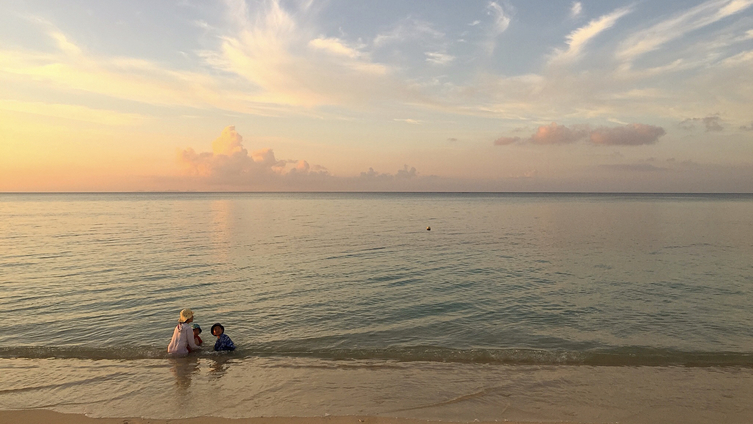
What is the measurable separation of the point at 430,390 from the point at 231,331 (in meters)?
7.85

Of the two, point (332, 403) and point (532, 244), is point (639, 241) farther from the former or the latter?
point (332, 403)

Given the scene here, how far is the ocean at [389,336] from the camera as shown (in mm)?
9641

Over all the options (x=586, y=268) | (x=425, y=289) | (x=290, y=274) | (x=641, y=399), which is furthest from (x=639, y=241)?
(x=641, y=399)

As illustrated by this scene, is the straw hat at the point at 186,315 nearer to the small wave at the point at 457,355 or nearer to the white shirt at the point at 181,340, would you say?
the white shirt at the point at 181,340

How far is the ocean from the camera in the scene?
380 inches

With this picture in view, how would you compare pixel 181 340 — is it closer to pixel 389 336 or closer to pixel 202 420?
pixel 202 420

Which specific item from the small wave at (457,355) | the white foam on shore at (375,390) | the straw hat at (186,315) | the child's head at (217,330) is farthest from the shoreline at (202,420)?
the child's head at (217,330)

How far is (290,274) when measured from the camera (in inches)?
973

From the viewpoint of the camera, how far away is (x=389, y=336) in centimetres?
1457

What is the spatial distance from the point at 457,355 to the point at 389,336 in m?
2.59

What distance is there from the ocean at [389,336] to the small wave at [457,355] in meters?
0.07

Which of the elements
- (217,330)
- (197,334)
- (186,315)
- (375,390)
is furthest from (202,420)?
(197,334)

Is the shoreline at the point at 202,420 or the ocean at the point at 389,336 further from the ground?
the shoreline at the point at 202,420

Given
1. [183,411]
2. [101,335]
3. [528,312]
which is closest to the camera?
[183,411]
